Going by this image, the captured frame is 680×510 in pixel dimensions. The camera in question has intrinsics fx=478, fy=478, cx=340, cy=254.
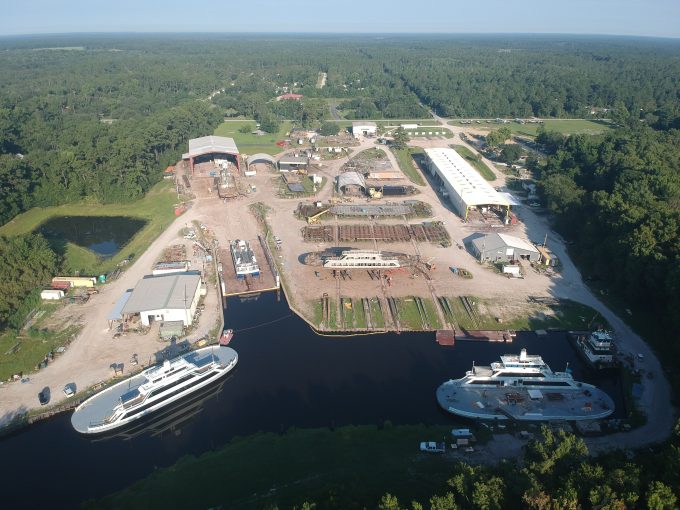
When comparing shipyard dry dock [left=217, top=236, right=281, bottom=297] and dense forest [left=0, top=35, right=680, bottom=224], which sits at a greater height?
dense forest [left=0, top=35, right=680, bottom=224]

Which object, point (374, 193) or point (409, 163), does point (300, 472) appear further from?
point (409, 163)

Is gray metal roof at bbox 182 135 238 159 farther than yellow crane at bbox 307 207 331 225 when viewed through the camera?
Yes

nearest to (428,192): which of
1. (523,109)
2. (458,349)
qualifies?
(458,349)

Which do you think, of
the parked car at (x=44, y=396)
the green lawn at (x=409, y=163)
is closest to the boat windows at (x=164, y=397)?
the parked car at (x=44, y=396)

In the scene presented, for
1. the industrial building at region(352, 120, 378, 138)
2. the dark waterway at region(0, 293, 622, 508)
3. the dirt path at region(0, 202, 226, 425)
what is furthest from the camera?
the industrial building at region(352, 120, 378, 138)

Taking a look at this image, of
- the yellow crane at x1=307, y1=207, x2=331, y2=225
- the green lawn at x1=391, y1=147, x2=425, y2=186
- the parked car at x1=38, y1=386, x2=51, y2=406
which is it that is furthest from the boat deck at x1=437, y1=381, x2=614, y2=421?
the green lawn at x1=391, y1=147, x2=425, y2=186

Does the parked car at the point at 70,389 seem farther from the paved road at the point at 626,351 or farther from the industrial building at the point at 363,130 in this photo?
the industrial building at the point at 363,130

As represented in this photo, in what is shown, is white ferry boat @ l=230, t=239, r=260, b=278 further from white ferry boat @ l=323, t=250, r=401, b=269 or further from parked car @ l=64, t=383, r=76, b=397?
parked car @ l=64, t=383, r=76, b=397
